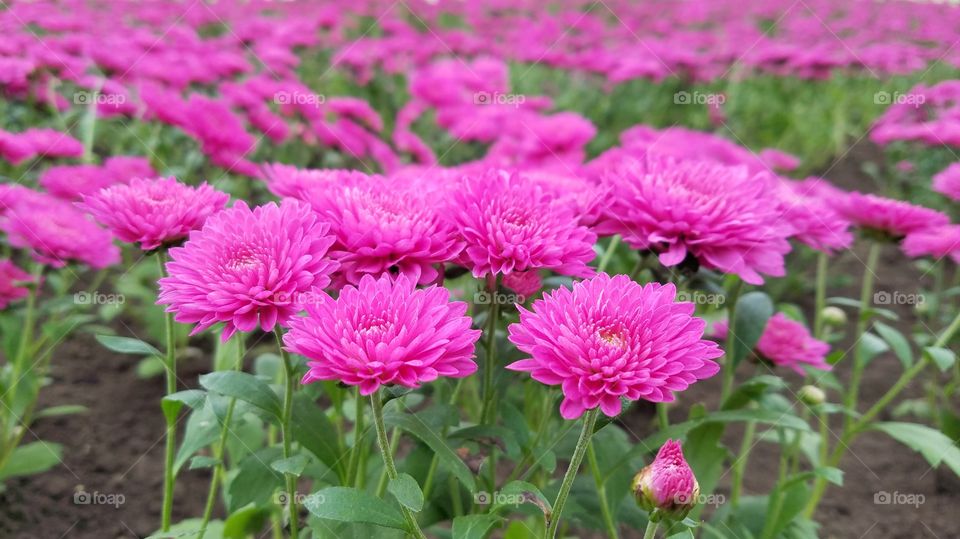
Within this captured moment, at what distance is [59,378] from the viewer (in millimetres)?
2844

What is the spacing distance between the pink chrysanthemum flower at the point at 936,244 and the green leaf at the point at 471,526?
57.5 inches

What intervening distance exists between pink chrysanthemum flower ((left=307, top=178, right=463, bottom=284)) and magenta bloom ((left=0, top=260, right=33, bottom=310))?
3.61 feet

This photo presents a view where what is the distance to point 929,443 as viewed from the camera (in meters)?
1.83

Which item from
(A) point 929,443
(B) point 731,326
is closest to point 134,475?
(B) point 731,326

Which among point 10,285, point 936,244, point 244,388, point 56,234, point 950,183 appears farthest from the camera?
point 950,183

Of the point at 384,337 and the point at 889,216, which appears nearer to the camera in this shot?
the point at 384,337

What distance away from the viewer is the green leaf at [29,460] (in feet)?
6.89

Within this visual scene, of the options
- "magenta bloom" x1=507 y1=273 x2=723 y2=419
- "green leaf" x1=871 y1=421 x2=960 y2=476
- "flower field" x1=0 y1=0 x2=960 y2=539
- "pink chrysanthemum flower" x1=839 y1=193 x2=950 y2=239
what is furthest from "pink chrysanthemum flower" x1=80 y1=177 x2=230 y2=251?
"green leaf" x1=871 y1=421 x2=960 y2=476

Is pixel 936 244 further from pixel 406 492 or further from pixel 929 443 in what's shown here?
pixel 406 492

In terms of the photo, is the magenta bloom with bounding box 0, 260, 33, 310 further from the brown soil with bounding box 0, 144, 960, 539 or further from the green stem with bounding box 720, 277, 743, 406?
the green stem with bounding box 720, 277, 743, 406

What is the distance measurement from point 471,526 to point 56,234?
1283mm

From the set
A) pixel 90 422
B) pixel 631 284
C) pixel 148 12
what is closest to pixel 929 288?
pixel 631 284

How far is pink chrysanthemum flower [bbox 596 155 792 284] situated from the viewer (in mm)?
1325

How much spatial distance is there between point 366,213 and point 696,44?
18.0 feet
